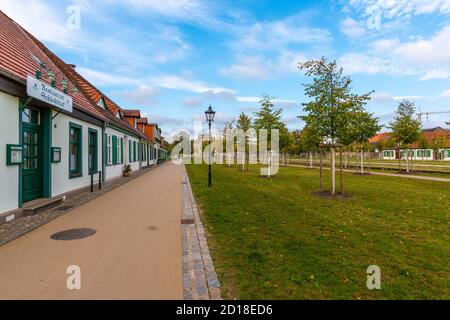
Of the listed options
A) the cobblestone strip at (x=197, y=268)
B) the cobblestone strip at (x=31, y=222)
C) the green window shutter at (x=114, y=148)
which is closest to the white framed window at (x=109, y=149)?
the green window shutter at (x=114, y=148)

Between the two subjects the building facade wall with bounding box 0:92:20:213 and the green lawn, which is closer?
the green lawn

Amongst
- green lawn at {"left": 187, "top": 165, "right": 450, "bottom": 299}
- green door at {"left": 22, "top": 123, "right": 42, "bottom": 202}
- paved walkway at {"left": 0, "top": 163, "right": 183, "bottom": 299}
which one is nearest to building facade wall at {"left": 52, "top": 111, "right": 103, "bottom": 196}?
green door at {"left": 22, "top": 123, "right": 42, "bottom": 202}

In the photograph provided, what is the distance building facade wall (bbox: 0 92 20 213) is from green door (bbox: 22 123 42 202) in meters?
0.77

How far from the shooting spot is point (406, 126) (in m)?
18.1

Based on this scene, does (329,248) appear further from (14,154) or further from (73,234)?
(14,154)

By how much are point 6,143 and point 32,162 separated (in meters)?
1.73

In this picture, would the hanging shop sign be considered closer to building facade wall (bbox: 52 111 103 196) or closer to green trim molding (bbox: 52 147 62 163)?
building facade wall (bbox: 52 111 103 196)

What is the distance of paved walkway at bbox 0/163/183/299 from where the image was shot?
3.01m

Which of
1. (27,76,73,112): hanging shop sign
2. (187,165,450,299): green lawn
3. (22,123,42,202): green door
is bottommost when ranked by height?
(187,165,450,299): green lawn

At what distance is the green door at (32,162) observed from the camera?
719cm

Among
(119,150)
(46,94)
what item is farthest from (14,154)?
(119,150)

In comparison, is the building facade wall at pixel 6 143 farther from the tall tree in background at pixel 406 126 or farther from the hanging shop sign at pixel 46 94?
the tall tree in background at pixel 406 126

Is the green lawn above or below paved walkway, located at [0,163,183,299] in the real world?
above
